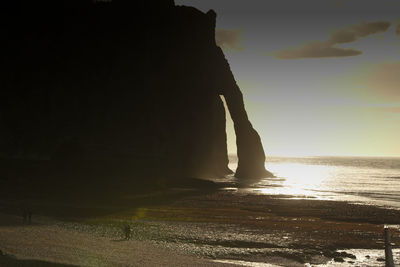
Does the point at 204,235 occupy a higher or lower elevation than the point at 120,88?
lower

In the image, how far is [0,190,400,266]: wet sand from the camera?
912 inches

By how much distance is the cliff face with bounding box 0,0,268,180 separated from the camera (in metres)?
83.7

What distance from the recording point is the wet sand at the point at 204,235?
76.0 ft

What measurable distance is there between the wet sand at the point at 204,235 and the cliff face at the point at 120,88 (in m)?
39.6

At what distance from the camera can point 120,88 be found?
9044 cm

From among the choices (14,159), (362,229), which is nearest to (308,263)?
(362,229)

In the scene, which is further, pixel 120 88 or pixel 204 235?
pixel 120 88

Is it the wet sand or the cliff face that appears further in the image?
the cliff face

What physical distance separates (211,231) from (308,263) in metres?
9.52

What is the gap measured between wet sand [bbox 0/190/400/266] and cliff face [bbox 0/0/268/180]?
39627mm

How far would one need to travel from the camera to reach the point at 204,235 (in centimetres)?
2997

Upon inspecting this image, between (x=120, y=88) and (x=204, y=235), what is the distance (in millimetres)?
65873

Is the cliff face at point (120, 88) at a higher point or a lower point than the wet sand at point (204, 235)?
higher

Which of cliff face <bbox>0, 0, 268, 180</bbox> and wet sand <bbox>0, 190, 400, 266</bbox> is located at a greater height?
cliff face <bbox>0, 0, 268, 180</bbox>
